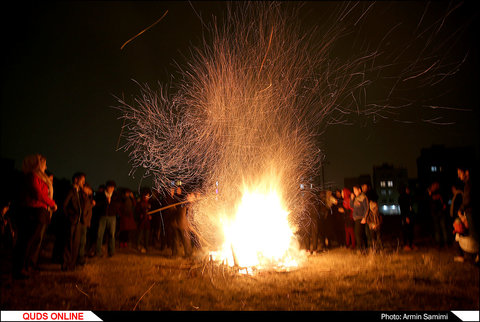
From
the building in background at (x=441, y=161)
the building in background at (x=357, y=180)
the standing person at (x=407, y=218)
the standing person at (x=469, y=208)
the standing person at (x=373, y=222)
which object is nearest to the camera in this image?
the standing person at (x=469, y=208)

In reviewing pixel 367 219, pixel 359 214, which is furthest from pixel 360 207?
pixel 367 219

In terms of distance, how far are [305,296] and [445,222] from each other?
6081 millimetres

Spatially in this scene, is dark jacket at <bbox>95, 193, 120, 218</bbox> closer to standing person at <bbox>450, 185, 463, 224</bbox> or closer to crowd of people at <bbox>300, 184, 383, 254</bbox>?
crowd of people at <bbox>300, 184, 383, 254</bbox>

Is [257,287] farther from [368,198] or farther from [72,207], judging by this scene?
[368,198]

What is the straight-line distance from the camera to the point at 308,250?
897 cm

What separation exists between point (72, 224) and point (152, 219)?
172 inches

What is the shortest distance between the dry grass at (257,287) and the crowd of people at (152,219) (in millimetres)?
546

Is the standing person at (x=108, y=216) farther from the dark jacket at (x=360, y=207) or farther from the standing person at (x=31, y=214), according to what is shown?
the dark jacket at (x=360, y=207)

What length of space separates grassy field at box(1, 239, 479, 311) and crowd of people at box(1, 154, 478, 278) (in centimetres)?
54

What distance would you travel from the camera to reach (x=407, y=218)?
8.44 meters

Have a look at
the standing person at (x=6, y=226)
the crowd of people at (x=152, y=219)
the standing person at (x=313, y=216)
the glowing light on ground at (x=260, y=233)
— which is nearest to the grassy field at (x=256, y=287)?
the crowd of people at (x=152, y=219)

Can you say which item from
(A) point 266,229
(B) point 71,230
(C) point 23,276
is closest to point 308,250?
(A) point 266,229

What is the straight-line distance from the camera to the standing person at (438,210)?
8.29m

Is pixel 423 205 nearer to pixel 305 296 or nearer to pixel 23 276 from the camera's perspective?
pixel 305 296
